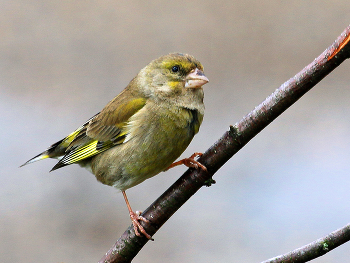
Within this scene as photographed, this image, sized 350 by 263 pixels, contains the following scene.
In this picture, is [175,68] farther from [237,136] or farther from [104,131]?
[237,136]

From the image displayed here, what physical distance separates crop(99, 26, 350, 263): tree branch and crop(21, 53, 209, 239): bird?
0.36 m

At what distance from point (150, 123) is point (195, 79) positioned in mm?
429

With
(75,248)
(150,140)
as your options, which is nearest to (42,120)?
(75,248)

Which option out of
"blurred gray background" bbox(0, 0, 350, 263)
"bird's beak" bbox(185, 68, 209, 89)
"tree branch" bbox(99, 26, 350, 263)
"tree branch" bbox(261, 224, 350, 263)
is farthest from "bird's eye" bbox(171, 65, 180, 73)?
"blurred gray background" bbox(0, 0, 350, 263)

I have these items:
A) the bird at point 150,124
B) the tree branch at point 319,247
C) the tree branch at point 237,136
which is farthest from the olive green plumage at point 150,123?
the tree branch at point 319,247

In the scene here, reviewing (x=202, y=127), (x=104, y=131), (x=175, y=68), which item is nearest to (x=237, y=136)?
(x=175, y=68)

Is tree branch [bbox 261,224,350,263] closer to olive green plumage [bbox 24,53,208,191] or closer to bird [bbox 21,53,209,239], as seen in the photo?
bird [bbox 21,53,209,239]

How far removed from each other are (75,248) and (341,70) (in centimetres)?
496

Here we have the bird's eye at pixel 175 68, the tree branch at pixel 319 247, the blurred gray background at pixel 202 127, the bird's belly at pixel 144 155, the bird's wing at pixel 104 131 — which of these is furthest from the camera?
the blurred gray background at pixel 202 127

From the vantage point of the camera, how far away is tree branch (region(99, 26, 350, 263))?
228cm

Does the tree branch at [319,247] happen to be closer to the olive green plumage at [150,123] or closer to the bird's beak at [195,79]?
the olive green plumage at [150,123]

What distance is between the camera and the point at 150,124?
3715mm

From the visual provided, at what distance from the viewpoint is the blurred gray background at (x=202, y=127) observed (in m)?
5.92

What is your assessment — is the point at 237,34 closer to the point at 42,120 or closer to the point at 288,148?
the point at 288,148
